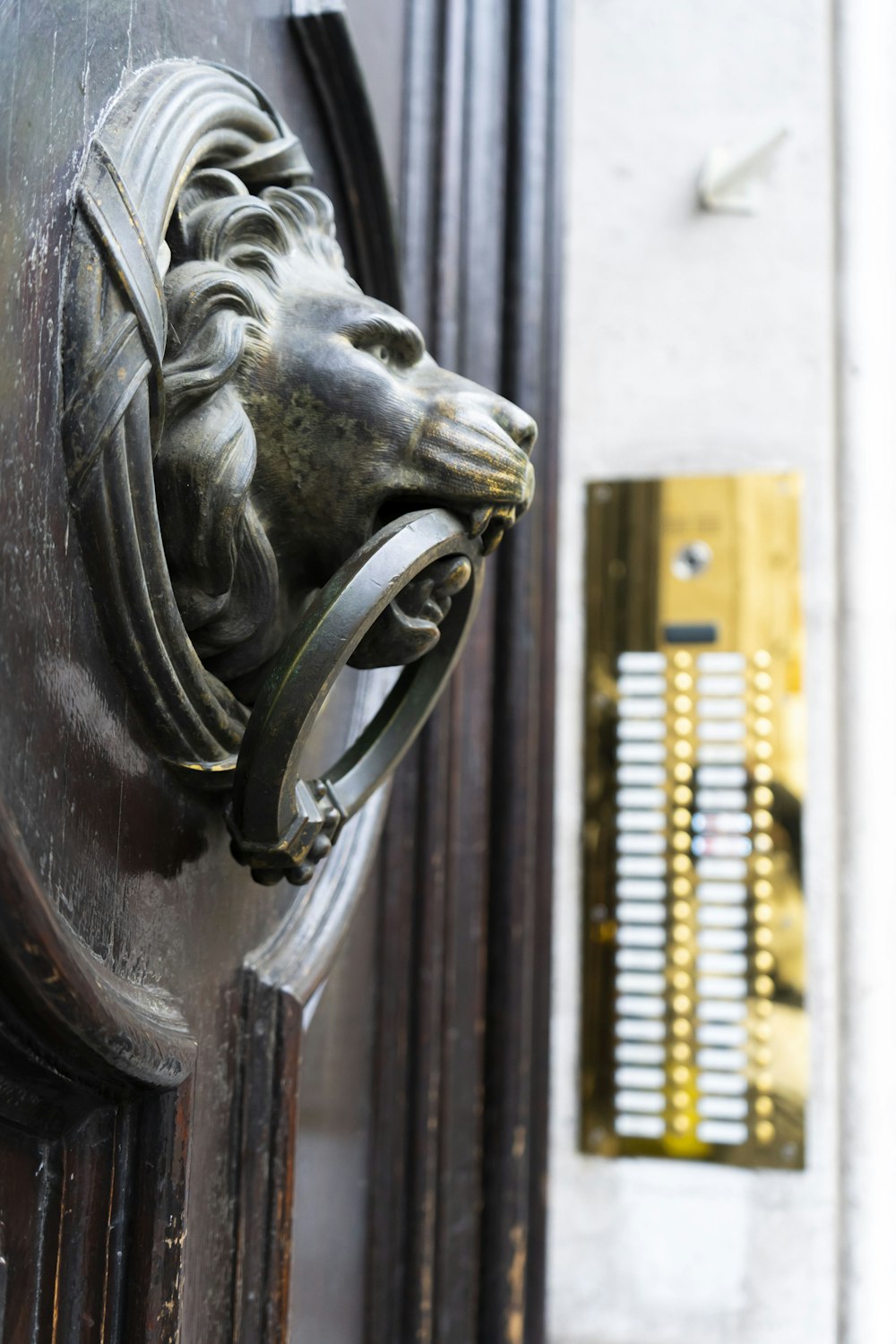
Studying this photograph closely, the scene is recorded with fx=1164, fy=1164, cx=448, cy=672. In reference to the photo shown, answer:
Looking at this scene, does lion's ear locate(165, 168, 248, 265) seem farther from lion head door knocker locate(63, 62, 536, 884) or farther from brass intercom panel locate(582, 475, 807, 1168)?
brass intercom panel locate(582, 475, 807, 1168)

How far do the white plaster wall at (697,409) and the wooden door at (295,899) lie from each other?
0.55 ft

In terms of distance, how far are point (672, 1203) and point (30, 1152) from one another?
0.75 meters

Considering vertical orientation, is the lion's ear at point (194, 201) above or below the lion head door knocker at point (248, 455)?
above

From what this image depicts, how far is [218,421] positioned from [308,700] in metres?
0.11

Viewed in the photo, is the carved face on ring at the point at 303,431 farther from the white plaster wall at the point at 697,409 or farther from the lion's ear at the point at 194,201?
the white plaster wall at the point at 697,409

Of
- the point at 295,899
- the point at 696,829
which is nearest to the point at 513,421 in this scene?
the point at 295,899

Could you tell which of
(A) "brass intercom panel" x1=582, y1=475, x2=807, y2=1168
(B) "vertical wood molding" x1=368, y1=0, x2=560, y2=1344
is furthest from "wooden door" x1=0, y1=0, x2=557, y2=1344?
(A) "brass intercom panel" x1=582, y1=475, x2=807, y2=1168

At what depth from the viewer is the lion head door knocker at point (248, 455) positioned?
1.23 feet

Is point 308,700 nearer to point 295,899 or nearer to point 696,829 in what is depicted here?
point 295,899

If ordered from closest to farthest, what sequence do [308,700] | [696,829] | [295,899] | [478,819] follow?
1. [308,700]
2. [295,899]
3. [478,819]
4. [696,829]

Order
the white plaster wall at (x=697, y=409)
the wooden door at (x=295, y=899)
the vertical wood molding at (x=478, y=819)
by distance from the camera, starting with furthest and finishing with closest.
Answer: the white plaster wall at (x=697, y=409) → the vertical wood molding at (x=478, y=819) → the wooden door at (x=295, y=899)

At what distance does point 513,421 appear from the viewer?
447mm

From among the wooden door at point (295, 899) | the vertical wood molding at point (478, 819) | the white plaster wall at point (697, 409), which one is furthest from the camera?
the white plaster wall at point (697, 409)

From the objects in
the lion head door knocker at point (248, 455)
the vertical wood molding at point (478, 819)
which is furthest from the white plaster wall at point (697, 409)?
the lion head door knocker at point (248, 455)
